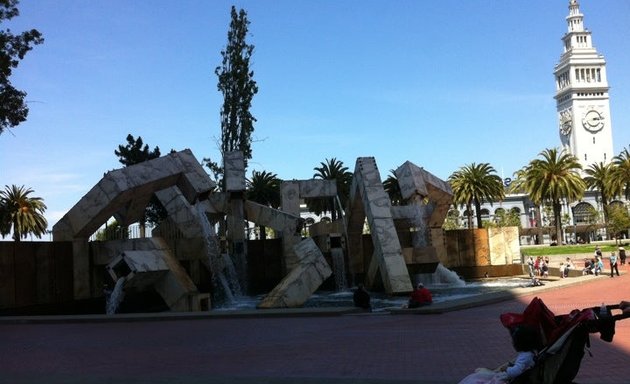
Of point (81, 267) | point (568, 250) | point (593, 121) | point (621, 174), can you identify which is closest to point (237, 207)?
point (81, 267)

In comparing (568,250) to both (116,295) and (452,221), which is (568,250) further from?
(116,295)

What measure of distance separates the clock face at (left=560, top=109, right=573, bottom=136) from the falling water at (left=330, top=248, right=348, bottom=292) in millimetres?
135875

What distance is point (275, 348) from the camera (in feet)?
37.8

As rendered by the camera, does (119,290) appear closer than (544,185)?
Yes

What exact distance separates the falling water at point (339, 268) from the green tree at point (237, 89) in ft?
48.0

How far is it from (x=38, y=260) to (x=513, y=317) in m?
22.4

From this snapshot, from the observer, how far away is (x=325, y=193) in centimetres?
3397

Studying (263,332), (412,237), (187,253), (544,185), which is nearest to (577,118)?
(544,185)

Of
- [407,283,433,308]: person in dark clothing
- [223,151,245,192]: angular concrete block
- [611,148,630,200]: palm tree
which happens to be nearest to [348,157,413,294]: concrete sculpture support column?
[223,151,245,192]: angular concrete block

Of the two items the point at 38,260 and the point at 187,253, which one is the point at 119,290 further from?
the point at 187,253

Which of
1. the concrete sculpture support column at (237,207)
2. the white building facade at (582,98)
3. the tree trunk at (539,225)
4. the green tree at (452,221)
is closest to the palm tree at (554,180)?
the green tree at (452,221)

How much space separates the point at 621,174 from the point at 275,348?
6321 centimetres

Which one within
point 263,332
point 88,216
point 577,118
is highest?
point 577,118

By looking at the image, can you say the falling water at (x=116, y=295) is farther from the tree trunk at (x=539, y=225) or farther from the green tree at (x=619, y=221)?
the tree trunk at (x=539, y=225)
